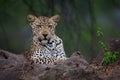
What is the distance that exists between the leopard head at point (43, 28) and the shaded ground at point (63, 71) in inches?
70.2

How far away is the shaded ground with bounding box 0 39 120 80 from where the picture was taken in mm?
11391

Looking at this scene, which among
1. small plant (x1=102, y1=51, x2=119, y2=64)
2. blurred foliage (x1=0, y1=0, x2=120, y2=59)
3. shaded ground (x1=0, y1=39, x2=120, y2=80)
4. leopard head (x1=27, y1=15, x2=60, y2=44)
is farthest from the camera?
blurred foliage (x1=0, y1=0, x2=120, y2=59)

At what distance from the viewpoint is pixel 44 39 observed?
Answer: 15.1m

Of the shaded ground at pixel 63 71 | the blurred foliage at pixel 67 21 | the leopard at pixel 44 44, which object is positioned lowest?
the shaded ground at pixel 63 71

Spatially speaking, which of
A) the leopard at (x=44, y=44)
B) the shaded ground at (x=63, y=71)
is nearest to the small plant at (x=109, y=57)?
the shaded ground at (x=63, y=71)

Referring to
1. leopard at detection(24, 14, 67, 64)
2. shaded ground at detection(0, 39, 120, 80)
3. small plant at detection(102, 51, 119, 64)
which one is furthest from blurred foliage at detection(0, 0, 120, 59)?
shaded ground at detection(0, 39, 120, 80)

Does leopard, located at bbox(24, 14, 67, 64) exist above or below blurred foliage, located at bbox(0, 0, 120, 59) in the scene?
below

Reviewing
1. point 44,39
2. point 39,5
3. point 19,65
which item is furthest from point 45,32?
point 39,5

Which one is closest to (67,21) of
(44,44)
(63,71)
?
(44,44)

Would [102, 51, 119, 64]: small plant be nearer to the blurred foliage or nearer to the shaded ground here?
the shaded ground

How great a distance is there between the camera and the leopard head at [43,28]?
589 inches

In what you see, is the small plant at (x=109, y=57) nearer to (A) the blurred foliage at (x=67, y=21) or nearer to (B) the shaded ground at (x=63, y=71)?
(B) the shaded ground at (x=63, y=71)

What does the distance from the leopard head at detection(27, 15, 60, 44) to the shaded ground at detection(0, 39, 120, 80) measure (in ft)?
5.85

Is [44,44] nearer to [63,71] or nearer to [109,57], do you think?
[109,57]
